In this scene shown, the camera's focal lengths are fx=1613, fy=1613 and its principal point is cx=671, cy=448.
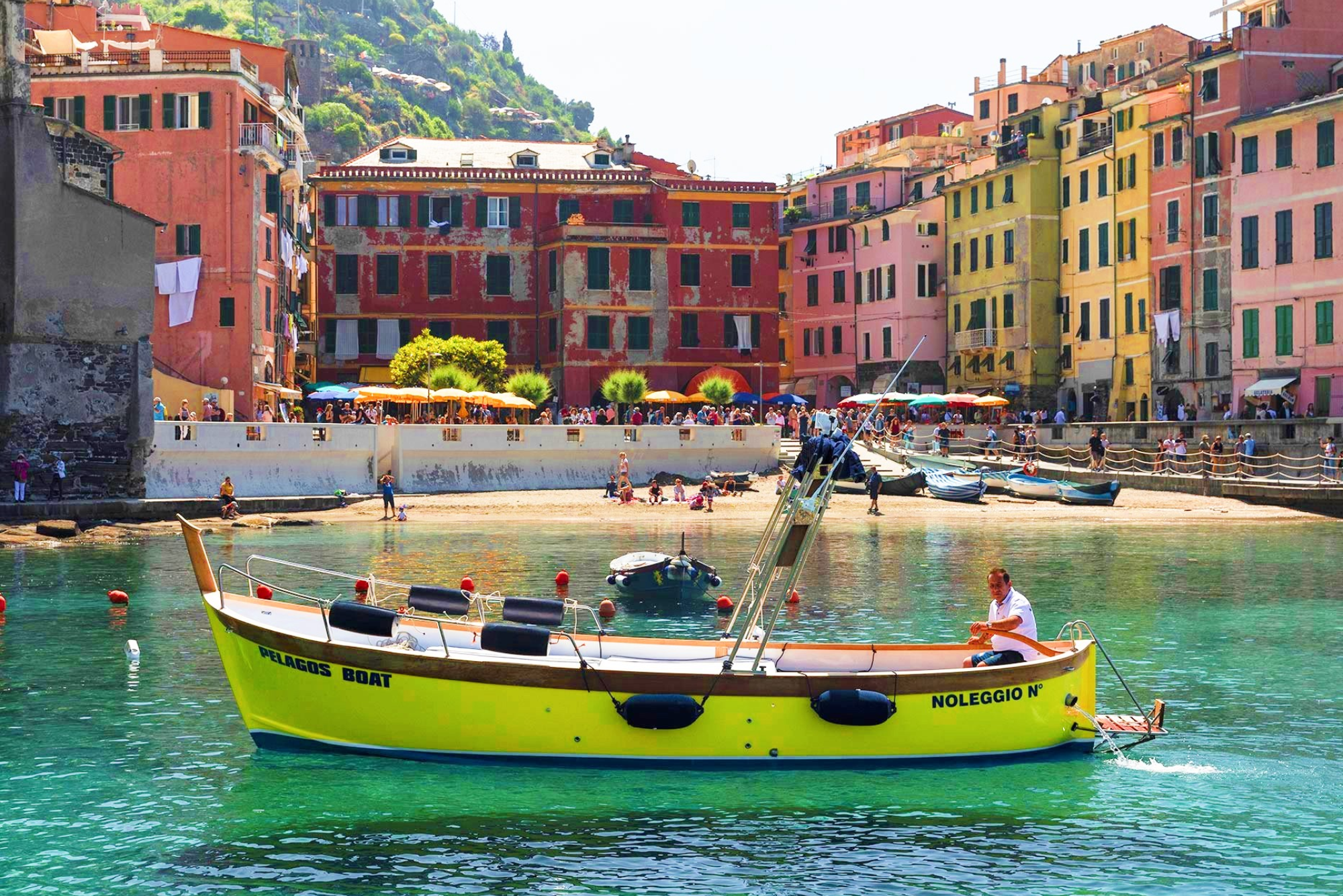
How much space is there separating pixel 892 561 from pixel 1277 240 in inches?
1261

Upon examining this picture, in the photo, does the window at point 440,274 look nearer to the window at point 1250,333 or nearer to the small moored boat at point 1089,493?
the small moored boat at point 1089,493

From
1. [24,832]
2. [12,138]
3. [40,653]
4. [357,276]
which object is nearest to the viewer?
[24,832]

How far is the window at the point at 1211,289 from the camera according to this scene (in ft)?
229

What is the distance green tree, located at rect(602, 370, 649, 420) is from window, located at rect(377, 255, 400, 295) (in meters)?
14.1

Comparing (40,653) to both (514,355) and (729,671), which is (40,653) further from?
(514,355)

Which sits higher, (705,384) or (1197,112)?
(1197,112)

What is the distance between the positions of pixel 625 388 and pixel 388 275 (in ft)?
52.3

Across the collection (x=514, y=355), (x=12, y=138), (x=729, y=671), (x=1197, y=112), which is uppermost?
(x=1197, y=112)

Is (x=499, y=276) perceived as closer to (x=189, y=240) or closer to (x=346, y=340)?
(x=346, y=340)

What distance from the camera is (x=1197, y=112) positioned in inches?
2756

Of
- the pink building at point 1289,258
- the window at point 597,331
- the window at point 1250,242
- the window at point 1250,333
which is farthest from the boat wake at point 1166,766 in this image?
the window at point 597,331

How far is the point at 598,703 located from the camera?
18.0m

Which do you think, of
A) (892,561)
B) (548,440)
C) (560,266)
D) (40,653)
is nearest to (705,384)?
(560,266)

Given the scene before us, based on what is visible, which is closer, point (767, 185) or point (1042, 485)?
point (1042, 485)
